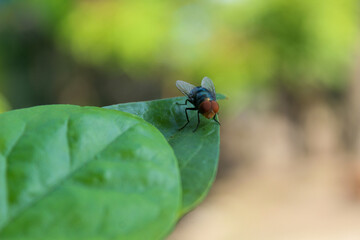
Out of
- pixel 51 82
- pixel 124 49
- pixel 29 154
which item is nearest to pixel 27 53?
pixel 51 82

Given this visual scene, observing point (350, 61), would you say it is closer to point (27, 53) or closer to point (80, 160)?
point (27, 53)

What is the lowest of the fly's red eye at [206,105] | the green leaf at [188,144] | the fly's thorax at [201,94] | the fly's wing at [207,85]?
the fly's wing at [207,85]

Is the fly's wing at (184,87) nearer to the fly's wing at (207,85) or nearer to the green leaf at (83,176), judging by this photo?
the fly's wing at (207,85)

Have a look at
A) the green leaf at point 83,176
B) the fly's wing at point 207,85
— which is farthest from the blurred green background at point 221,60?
the green leaf at point 83,176

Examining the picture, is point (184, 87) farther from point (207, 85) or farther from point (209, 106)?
point (209, 106)

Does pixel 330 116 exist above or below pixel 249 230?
above

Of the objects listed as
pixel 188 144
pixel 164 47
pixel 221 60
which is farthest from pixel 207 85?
pixel 221 60
